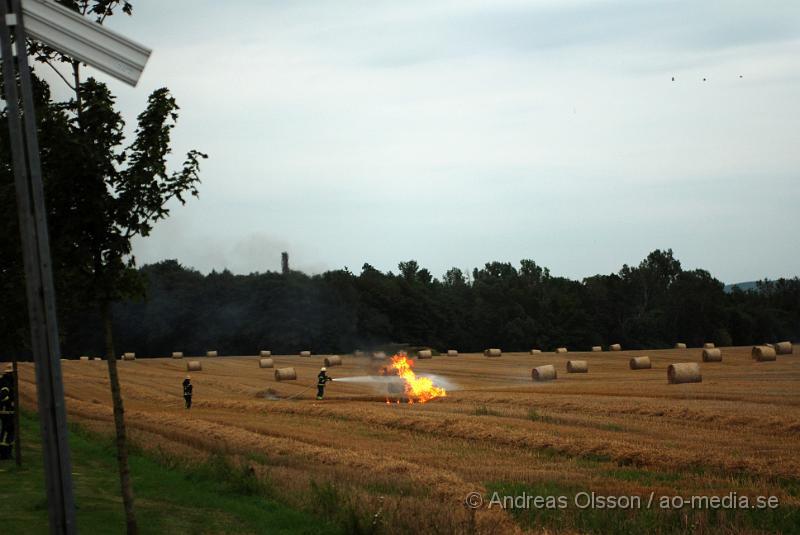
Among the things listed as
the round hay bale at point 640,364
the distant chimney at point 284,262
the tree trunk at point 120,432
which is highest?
the distant chimney at point 284,262

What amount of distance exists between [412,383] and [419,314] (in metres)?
71.8

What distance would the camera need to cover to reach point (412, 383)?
46.7 m

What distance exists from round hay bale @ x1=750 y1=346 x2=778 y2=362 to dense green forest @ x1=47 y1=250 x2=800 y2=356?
48440mm

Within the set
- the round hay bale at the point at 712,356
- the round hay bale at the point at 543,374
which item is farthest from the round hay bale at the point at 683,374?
the round hay bale at the point at 712,356

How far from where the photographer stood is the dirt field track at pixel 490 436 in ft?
56.7

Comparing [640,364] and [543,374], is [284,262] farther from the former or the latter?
[543,374]

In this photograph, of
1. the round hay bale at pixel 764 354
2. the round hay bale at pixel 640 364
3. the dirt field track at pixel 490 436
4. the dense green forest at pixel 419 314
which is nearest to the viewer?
the dirt field track at pixel 490 436

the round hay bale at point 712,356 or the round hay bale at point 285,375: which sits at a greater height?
the round hay bale at point 285,375

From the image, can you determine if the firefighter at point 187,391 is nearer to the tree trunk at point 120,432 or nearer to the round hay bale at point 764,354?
the tree trunk at point 120,432

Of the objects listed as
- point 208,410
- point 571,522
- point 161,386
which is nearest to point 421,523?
point 571,522

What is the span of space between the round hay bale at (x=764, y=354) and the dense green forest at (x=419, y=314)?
159 feet

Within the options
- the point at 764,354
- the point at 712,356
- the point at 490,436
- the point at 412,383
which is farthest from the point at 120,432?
the point at 712,356

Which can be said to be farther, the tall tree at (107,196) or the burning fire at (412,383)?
the burning fire at (412,383)

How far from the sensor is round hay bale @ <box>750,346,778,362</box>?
2203 inches
